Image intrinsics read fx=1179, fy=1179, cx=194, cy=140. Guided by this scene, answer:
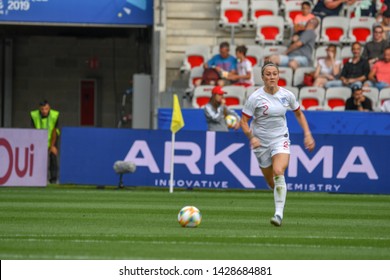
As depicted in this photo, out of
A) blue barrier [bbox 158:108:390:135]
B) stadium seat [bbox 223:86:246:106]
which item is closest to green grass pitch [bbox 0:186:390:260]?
blue barrier [bbox 158:108:390:135]

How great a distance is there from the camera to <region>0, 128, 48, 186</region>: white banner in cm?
2231

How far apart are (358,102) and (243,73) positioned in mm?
2723

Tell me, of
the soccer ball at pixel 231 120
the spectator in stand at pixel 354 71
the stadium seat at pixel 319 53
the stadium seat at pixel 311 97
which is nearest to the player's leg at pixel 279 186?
the soccer ball at pixel 231 120

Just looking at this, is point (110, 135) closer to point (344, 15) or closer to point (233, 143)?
point (233, 143)

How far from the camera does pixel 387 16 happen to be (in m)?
28.6

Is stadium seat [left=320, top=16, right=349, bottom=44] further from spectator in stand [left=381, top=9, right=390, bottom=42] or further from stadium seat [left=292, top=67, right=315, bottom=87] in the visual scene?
stadium seat [left=292, top=67, right=315, bottom=87]

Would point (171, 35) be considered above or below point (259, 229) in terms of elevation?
above

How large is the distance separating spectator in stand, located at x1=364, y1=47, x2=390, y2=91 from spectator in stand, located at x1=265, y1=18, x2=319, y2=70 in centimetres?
165

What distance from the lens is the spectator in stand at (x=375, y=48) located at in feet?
90.2

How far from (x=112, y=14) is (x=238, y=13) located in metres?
3.08

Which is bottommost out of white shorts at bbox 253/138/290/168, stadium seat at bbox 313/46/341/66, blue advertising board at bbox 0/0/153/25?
white shorts at bbox 253/138/290/168

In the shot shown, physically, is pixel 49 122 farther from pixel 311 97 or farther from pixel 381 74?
pixel 381 74
